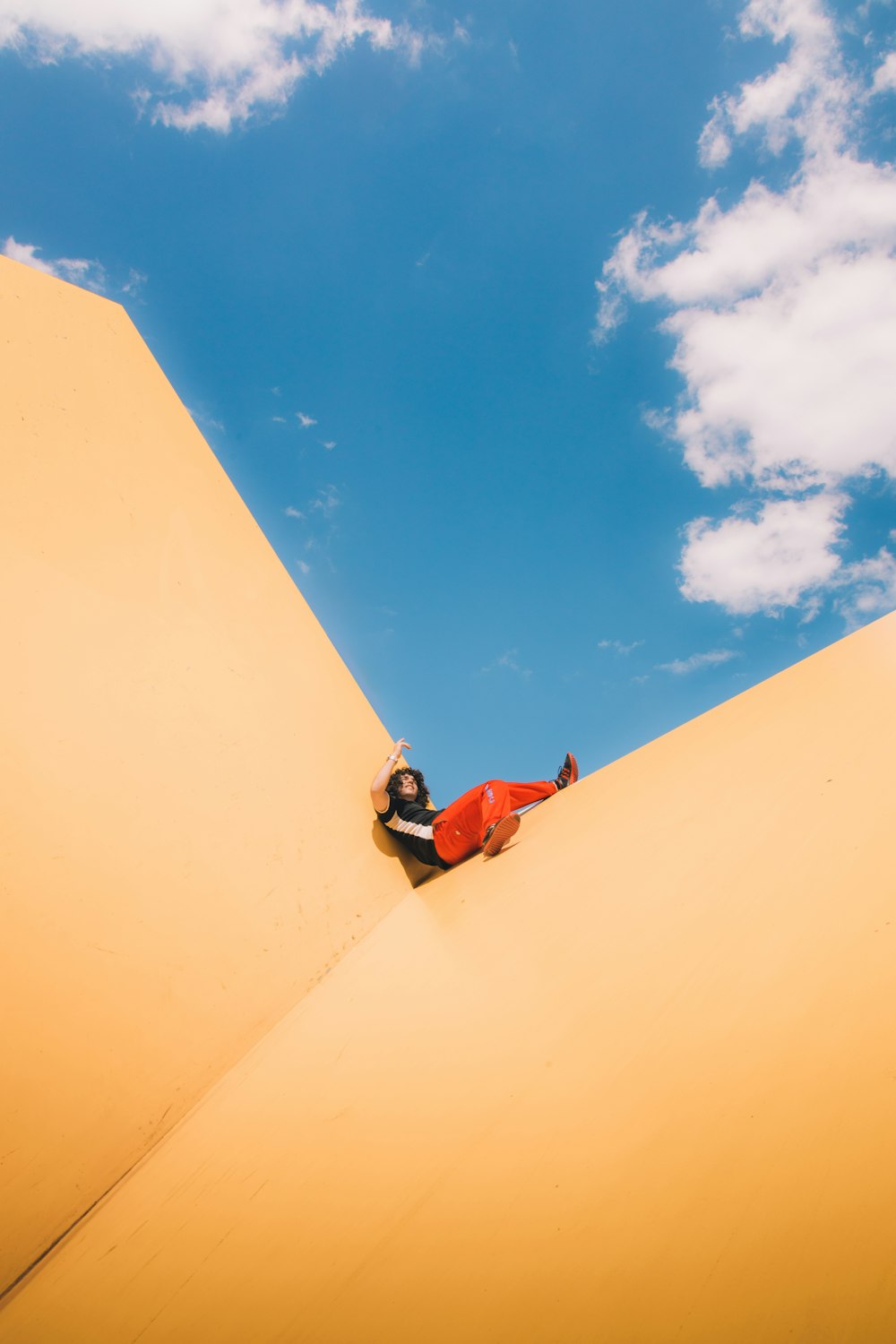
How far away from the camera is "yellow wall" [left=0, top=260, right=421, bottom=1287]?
129cm

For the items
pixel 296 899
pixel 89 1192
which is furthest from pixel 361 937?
pixel 89 1192

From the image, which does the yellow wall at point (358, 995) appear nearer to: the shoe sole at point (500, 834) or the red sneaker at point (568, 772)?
the shoe sole at point (500, 834)

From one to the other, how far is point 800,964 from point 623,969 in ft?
1.09

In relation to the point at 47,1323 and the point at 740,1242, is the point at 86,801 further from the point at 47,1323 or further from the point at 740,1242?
the point at 740,1242

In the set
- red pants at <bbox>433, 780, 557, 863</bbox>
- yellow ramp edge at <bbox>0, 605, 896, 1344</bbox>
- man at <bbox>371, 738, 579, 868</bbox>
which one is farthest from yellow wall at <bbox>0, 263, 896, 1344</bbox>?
red pants at <bbox>433, 780, 557, 863</bbox>

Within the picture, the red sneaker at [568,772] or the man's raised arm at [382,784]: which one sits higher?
the red sneaker at [568,772]

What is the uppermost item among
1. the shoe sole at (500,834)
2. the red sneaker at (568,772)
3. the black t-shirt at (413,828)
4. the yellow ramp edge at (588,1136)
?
the red sneaker at (568,772)

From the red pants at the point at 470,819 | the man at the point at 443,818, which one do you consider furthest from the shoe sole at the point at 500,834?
the red pants at the point at 470,819

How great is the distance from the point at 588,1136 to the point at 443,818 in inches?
75.2

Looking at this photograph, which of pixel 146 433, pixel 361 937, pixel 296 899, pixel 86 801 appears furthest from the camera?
pixel 146 433

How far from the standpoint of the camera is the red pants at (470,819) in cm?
277

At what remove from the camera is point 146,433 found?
2387 mm

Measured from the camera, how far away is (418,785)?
3.13m

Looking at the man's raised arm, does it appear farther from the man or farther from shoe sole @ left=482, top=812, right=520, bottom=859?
shoe sole @ left=482, top=812, right=520, bottom=859
